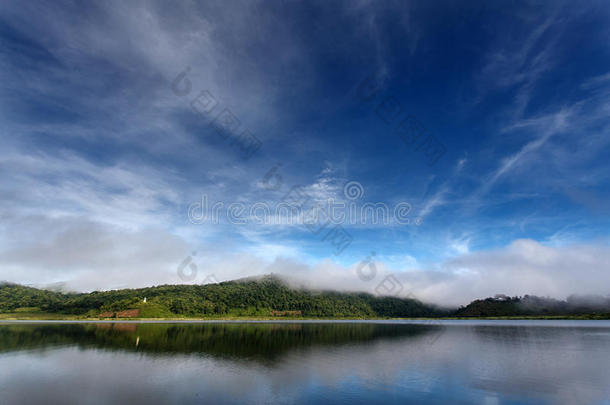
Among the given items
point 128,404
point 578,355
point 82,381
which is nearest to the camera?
point 128,404

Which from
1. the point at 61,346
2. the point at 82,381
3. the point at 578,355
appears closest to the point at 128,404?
the point at 82,381

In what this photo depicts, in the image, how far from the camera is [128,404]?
89.4 feet

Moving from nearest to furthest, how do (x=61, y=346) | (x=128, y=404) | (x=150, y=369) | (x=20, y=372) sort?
(x=128, y=404)
(x=20, y=372)
(x=150, y=369)
(x=61, y=346)

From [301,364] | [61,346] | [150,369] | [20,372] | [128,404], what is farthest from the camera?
[61,346]

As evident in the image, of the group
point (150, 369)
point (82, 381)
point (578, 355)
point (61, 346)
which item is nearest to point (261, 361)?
point (150, 369)

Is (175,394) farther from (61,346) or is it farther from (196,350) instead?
(61,346)

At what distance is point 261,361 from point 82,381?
23.6m

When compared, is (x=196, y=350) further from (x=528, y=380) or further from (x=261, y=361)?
(x=528, y=380)

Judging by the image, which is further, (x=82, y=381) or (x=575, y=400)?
(x=82, y=381)

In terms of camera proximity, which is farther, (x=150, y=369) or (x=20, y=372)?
(x=150, y=369)

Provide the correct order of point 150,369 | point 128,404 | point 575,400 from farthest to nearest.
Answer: point 150,369, point 575,400, point 128,404

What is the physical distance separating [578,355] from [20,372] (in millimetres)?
89340

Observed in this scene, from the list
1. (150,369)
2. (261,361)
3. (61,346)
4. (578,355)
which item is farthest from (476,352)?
(61,346)

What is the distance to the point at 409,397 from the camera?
99.0ft
